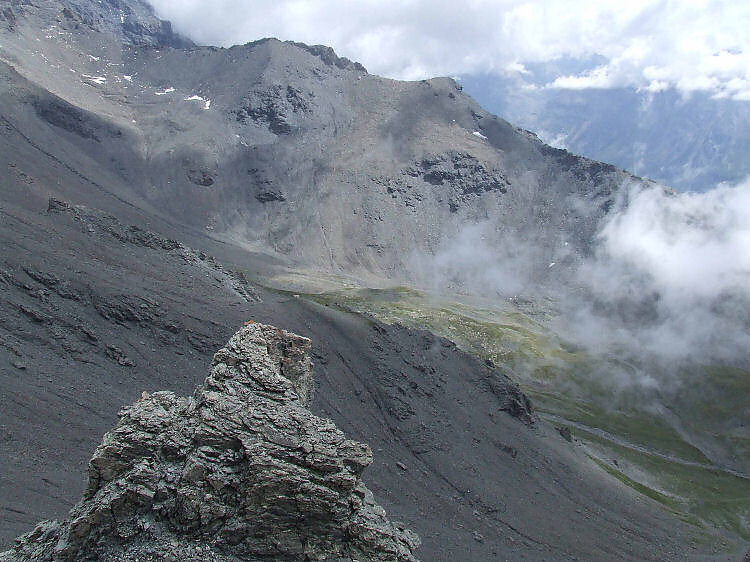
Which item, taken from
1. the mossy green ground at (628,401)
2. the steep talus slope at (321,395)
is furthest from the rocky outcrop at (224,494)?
the mossy green ground at (628,401)

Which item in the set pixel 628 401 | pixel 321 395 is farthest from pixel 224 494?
pixel 628 401

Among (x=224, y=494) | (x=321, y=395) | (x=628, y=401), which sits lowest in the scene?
(x=321, y=395)

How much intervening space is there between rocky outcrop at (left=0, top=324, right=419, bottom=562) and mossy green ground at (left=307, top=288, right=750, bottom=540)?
87.6 m

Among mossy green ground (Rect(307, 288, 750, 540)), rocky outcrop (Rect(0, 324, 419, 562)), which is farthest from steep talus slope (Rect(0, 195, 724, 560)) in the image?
mossy green ground (Rect(307, 288, 750, 540))

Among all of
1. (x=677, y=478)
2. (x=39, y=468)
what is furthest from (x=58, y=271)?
(x=677, y=478)

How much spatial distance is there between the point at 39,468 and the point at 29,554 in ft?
84.1

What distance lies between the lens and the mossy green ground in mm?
106875

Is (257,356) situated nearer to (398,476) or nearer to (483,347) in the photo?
(398,476)

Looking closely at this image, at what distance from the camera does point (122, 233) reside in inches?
3413

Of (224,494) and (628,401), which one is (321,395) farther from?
(628,401)

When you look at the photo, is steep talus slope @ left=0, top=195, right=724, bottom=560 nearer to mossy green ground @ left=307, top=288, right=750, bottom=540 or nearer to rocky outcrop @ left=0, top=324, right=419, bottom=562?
rocky outcrop @ left=0, top=324, right=419, bottom=562

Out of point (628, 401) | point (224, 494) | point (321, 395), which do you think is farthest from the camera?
point (628, 401)

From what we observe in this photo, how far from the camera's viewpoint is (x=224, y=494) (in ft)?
64.6

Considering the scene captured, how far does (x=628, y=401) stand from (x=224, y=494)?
146m
